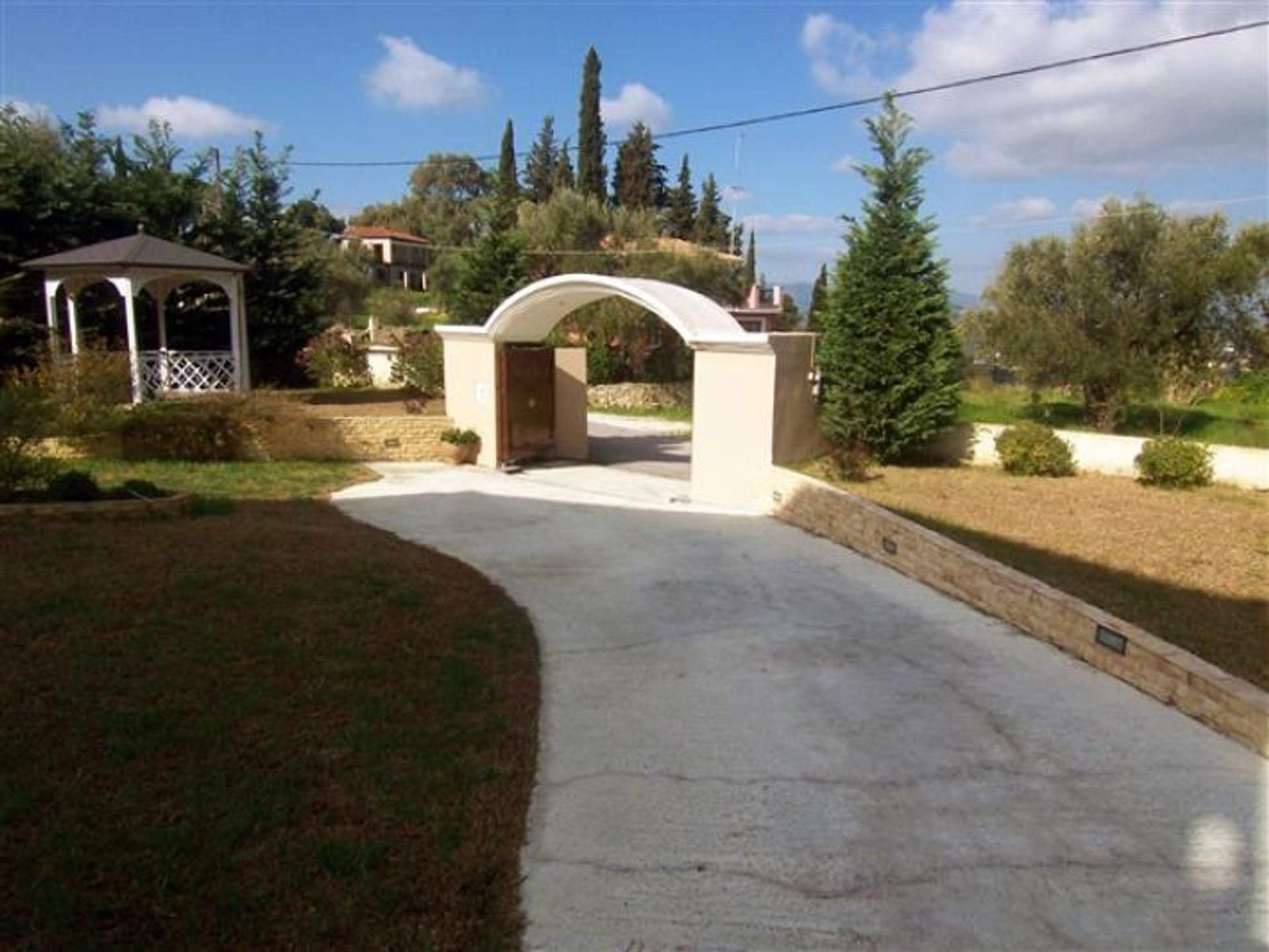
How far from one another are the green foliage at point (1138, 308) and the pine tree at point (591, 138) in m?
33.3

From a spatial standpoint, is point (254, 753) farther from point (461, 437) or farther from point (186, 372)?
point (186, 372)

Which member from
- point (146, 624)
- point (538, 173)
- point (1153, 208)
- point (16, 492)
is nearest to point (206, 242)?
point (16, 492)

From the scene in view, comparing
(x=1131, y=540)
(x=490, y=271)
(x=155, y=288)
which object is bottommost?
(x=1131, y=540)

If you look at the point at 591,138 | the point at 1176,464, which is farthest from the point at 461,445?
the point at 591,138

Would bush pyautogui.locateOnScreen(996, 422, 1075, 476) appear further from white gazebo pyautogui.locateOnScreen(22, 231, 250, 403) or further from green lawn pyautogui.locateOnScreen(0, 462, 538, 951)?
white gazebo pyautogui.locateOnScreen(22, 231, 250, 403)

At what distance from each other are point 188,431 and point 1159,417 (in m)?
18.3

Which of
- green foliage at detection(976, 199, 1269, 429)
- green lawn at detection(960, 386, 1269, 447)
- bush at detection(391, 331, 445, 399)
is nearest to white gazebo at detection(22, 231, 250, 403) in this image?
bush at detection(391, 331, 445, 399)

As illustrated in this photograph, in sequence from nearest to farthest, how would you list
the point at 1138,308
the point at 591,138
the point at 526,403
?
the point at 1138,308
the point at 526,403
the point at 591,138

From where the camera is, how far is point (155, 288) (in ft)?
65.9

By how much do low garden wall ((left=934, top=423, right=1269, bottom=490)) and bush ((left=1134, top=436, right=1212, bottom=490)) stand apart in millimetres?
340

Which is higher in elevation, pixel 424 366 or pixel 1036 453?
pixel 424 366

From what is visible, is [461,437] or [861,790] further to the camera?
[461,437]

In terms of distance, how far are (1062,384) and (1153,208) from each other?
3561mm

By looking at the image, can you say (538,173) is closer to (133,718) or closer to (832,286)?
(832,286)
